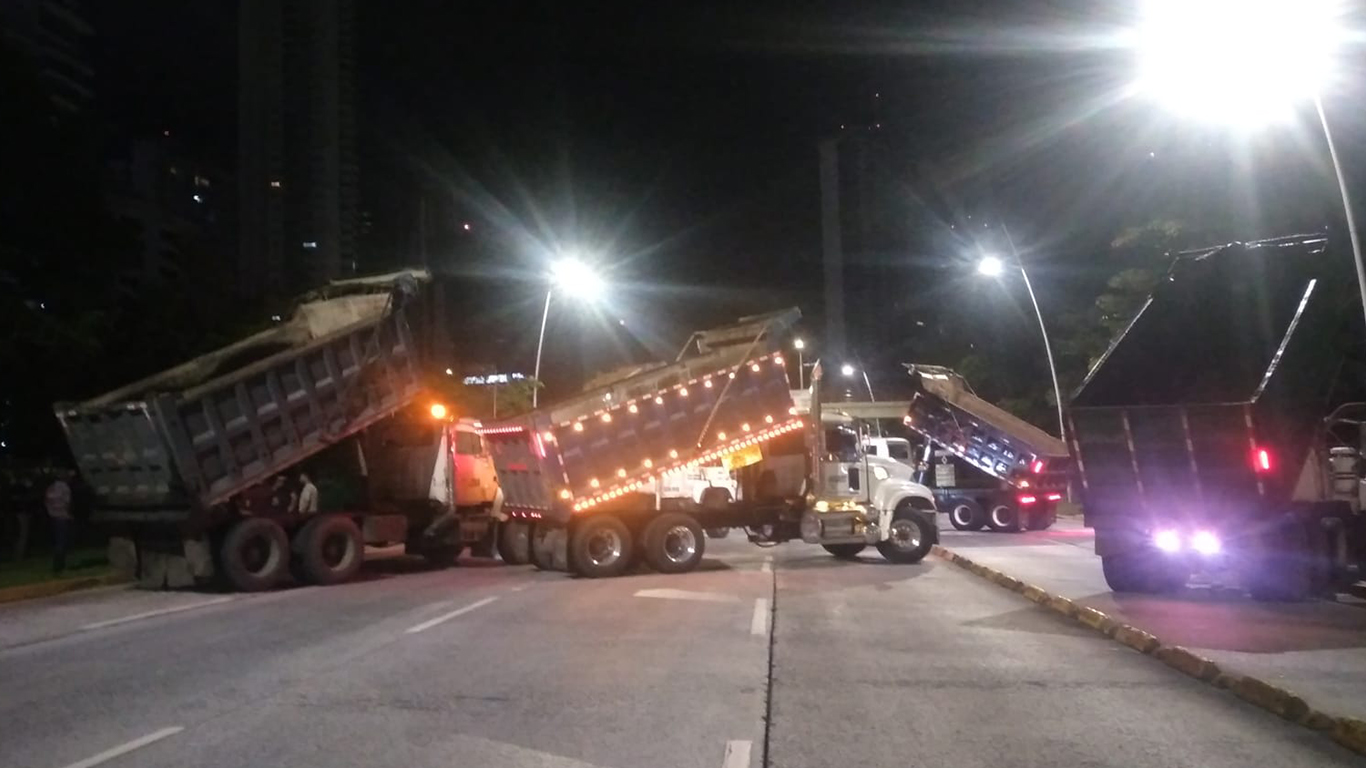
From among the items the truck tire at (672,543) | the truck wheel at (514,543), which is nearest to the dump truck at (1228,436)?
the truck tire at (672,543)

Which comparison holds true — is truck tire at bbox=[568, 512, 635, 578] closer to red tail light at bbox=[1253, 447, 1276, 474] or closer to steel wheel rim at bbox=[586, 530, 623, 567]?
steel wheel rim at bbox=[586, 530, 623, 567]

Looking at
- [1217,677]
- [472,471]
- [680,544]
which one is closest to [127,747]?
[1217,677]

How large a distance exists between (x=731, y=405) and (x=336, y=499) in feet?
24.6

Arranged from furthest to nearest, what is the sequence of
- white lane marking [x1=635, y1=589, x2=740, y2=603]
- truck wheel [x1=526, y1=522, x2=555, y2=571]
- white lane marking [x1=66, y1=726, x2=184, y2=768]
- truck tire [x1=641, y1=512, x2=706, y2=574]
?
truck wheel [x1=526, y1=522, x2=555, y2=571], truck tire [x1=641, y1=512, x2=706, y2=574], white lane marking [x1=635, y1=589, x2=740, y2=603], white lane marking [x1=66, y1=726, x2=184, y2=768]

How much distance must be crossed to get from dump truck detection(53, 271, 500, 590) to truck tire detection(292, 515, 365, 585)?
0.02 metres

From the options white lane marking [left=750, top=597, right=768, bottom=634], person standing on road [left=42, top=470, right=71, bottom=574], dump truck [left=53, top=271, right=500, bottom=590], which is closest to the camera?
white lane marking [left=750, top=597, right=768, bottom=634]

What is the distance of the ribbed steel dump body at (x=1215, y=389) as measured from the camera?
51.0ft

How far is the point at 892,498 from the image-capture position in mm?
22938

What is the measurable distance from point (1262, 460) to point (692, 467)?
921 cm

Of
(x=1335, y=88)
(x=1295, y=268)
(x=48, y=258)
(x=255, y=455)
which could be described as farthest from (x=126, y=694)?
(x=48, y=258)

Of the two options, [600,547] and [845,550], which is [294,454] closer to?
[600,547]

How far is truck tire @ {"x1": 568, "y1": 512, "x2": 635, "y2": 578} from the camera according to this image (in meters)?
20.7

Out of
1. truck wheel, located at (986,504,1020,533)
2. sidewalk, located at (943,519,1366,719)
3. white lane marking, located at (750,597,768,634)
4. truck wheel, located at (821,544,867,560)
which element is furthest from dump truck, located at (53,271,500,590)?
truck wheel, located at (986,504,1020,533)

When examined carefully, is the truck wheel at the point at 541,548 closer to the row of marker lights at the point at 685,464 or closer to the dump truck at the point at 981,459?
the row of marker lights at the point at 685,464
